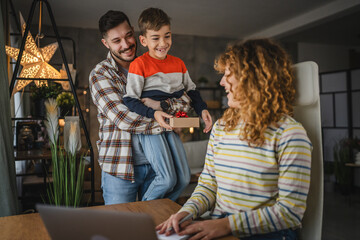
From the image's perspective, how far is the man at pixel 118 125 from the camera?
1.49 m

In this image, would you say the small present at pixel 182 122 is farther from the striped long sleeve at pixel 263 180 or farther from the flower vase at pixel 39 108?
the flower vase at pixel 39 108

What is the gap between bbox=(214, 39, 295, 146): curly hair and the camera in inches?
38.3

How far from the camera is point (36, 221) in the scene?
96 centimetres

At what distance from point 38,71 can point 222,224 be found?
6.86ft

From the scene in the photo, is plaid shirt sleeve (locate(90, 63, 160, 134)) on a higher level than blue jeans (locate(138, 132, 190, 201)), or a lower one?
higher

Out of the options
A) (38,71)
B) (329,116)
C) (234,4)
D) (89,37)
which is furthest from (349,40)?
(38,71)

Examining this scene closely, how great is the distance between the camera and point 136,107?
1416 millimetres

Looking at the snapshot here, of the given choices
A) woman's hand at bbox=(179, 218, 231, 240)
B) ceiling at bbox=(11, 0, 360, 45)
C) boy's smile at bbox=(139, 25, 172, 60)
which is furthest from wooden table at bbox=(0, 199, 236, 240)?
ceiling at bbox=(11, 0, 360, 45)

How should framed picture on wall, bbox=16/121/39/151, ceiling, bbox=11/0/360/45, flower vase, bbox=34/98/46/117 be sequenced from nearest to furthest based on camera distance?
flower vase, bbox=34/98/46/117
framed picture on wall, bbox=16/121/39/151
ceiling, bbox=11/0/360/45

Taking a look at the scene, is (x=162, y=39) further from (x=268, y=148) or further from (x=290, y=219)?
(x=290, y=219)

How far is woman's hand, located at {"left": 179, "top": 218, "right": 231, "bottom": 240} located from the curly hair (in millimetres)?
257

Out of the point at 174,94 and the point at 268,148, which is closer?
the point at 268,148

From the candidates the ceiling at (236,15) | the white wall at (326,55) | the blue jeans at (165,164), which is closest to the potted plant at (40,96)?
the blue jeans at (165,164)

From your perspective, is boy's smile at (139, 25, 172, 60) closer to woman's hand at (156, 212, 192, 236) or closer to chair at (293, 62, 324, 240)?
chair at (293, 62, 324, 240)
